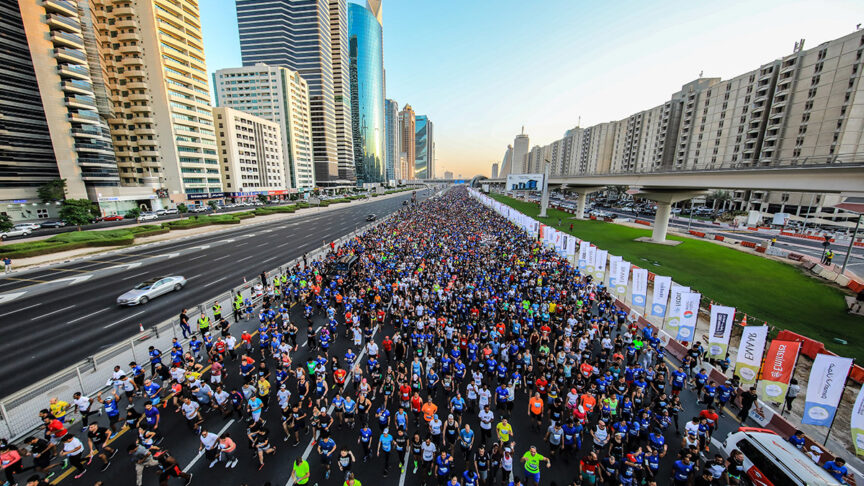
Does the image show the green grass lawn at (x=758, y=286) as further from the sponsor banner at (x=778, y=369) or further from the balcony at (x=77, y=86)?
the balcony at (x=77, y=86)

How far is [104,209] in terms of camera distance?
53.1 metres

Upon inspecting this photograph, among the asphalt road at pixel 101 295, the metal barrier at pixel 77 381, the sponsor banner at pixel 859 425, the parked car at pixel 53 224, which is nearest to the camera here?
the sponsor banner at pixel 859 425

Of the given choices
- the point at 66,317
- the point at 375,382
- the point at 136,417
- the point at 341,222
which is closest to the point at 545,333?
the point at 375,382

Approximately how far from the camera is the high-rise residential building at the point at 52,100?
4397cm

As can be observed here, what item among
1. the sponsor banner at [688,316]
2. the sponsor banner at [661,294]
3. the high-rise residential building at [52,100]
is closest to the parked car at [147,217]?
the high-rise residential building at [52,100]

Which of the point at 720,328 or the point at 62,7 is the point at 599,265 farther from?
the point at 62,7

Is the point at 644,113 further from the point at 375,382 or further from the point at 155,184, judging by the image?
the point at 155,184

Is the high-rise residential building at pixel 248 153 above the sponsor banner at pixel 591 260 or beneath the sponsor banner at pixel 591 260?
above

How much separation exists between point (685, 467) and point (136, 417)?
15.6 metres

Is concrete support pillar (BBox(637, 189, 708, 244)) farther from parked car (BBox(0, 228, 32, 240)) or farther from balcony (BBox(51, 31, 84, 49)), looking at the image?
balcony (BBox(51, 31, 84, 49))

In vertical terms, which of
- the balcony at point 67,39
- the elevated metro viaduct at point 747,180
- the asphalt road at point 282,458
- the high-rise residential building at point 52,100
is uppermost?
the balcony at point 67,39

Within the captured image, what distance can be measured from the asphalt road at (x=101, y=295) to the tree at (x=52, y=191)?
29359 mm

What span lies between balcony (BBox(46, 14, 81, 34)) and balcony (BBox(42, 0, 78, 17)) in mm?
858

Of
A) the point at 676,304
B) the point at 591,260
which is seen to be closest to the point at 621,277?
the point at 591,260
